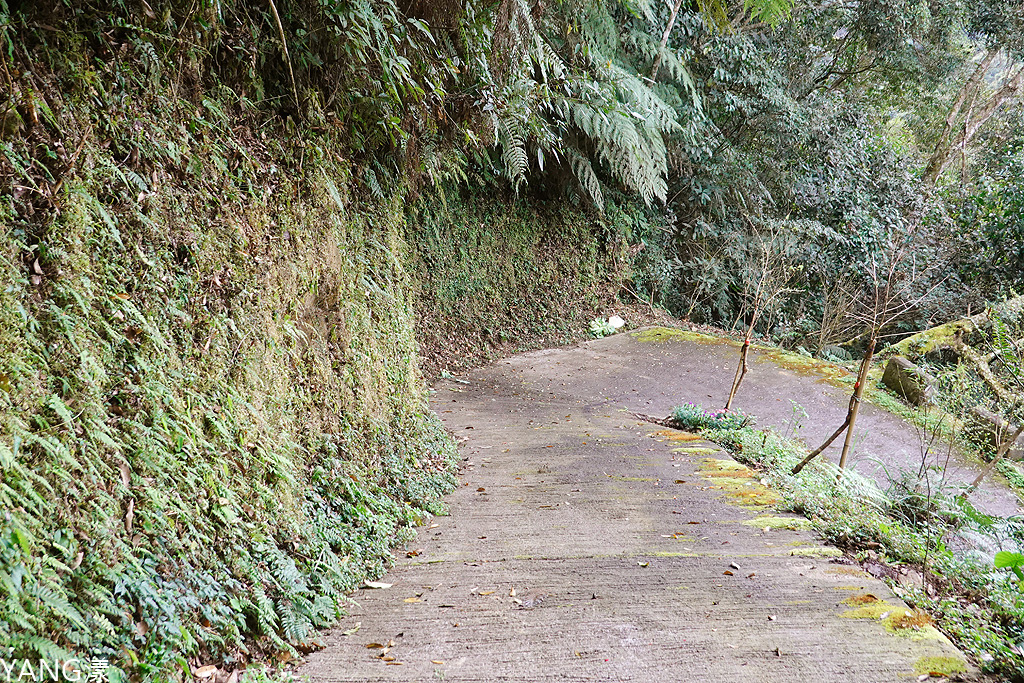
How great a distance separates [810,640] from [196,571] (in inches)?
100

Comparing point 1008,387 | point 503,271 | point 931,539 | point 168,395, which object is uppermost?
point 503,271

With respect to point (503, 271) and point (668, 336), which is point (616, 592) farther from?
point (668, 336)

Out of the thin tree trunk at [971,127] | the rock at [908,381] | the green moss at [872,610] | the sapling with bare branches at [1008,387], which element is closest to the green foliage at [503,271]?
the rock at [908,381]

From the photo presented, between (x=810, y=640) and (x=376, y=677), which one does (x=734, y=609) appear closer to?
(x=810, y=640)

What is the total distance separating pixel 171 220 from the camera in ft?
9.96

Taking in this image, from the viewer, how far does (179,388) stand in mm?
2818

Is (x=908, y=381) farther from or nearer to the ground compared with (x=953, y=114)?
nearer to the ground

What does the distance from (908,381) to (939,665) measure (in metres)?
8.52

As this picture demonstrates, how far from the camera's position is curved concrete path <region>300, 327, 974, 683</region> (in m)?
2.65

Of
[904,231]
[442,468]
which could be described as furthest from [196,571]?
[904,231]

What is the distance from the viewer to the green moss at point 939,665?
258 cm

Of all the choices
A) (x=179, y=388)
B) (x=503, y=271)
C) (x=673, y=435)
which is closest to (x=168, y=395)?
(x=179, y=388)

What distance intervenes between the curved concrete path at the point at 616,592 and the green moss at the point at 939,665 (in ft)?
0.04

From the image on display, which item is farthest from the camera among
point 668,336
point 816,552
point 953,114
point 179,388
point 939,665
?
point 953,114
